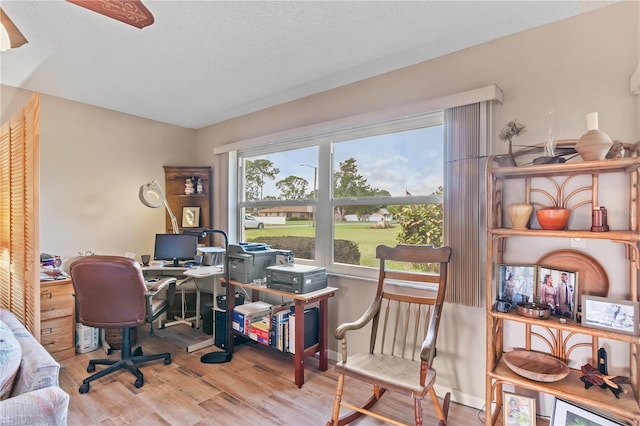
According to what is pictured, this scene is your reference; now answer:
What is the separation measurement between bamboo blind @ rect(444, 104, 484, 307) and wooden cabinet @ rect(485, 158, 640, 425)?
12 cm

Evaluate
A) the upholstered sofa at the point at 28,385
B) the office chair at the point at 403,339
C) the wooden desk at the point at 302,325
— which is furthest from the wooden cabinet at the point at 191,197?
the office chair at the point at 403,339

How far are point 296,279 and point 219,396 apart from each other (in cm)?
96

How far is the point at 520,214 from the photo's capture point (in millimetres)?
1781

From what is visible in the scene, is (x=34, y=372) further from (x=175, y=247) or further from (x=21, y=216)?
(x=175, y=247)

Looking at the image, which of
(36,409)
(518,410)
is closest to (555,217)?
(518,410)

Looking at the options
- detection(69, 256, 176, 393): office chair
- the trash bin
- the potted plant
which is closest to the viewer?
the potted plant

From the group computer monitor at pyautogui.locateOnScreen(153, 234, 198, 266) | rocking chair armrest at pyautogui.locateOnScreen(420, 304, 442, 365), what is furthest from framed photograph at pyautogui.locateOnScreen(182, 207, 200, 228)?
rocking chair armrest at pyautogui.locateOnScreen(420, 304, 442, 365)

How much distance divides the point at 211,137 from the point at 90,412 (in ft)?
10.1

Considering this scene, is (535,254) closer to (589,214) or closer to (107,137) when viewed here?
(589,214)

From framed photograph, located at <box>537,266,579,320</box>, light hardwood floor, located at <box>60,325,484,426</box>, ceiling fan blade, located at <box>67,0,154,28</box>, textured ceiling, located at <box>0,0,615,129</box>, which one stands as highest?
textured ceiling, located at <box>0,0,615,129</box>

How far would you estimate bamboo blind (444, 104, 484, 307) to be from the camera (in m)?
2.09

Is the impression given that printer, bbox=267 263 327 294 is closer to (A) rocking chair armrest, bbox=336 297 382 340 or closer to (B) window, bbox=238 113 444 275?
(B) window, bbox=238 113 444 275

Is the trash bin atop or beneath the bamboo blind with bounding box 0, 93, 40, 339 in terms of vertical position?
beneath

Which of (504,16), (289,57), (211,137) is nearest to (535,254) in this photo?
(504,16)
